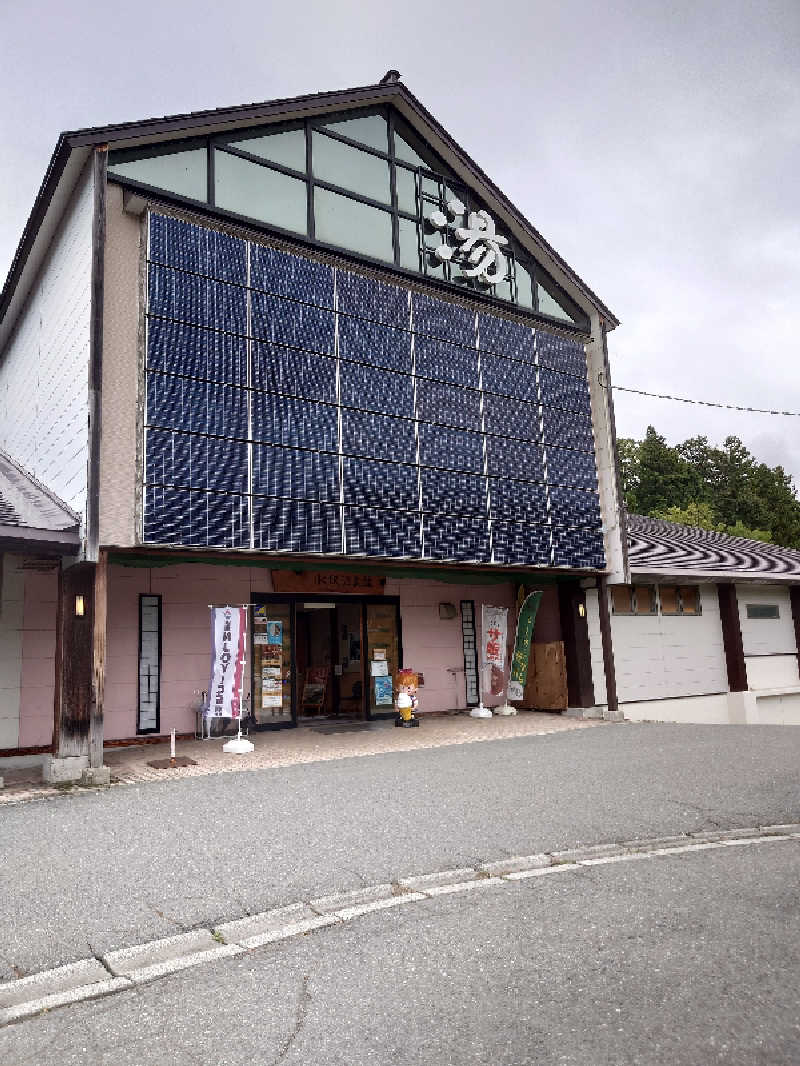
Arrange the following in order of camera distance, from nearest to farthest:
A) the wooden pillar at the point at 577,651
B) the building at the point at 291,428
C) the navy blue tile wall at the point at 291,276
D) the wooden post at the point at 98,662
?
the wooden post at the point at 98,662 → the building at the point at 291,428 → the navy blue tile wall at the point at 291,276 → the wooden pillar at the point at 577,651

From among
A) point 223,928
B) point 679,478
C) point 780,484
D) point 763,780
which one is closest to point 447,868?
point 223,928

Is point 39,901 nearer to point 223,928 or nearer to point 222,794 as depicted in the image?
point 223,928

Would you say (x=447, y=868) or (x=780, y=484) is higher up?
(x=780, y=484)

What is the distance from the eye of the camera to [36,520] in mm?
9648

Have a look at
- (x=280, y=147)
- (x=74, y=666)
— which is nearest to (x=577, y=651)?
(x=74, y=666)

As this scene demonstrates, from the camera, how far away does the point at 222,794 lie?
26.2 feet

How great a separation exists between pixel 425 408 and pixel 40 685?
7.65m

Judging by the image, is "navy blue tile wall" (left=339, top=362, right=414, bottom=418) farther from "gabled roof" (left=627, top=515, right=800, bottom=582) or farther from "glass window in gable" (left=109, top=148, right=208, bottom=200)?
"gabled roof" (left=627, top=515, right=800, bottom=582)

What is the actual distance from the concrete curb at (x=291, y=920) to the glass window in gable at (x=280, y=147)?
1151 centimetres

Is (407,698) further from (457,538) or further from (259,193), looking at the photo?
(259,193)

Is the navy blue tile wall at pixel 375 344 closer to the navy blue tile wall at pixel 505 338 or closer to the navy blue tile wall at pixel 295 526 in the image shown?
the navy blue tile wall at pixel 505 338

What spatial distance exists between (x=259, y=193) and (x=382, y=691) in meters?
9.33

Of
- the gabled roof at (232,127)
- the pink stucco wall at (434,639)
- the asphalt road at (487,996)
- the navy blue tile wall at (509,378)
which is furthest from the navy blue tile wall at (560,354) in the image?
the asphalt road at (487,996)

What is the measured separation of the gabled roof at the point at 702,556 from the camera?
55.5 feet
